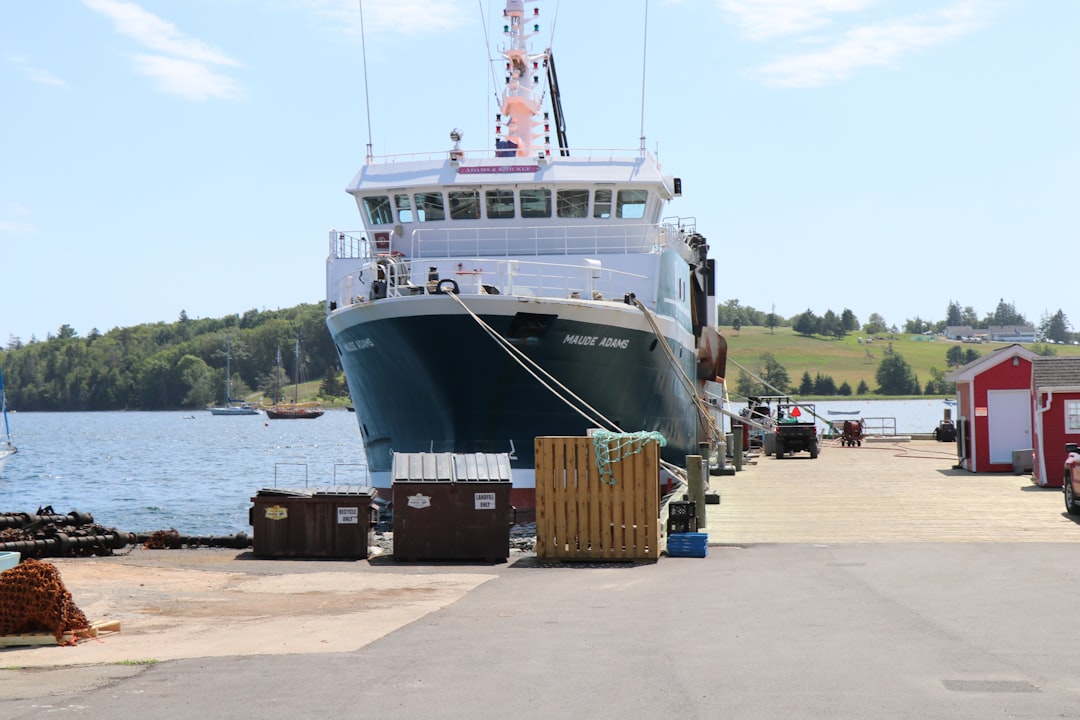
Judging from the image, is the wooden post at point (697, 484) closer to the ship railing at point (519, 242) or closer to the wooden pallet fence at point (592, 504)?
the wooden pallet fence at point (592, 504)

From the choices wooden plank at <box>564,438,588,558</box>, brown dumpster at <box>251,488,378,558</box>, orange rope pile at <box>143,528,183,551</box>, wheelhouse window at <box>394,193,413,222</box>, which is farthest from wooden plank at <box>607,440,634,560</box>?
wheelhouse window at <box>394,193,413,222</box>

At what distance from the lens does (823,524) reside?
1841 cm

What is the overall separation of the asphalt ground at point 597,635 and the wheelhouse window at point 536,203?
11.7 meters

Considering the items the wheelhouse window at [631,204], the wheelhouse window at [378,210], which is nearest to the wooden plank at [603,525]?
the wheelhouse window at [631,204]

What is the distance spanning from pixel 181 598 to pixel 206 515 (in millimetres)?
21475

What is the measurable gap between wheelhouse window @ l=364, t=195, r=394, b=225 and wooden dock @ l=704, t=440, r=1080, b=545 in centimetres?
946

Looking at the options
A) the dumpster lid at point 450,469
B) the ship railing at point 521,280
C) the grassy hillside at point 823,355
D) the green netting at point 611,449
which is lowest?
the dumpster lid at point 450,469

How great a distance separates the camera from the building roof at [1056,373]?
78.9ft

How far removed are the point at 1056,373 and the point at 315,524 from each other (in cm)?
1585

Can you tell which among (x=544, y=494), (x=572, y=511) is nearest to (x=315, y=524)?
(x=544, y=494)

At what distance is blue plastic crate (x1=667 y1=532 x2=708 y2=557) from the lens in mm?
15109

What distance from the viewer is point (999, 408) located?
2819cm

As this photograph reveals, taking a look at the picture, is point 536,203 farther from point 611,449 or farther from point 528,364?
Answer: point 611,449

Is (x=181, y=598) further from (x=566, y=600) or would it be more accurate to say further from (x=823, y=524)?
(x=823, y=524)
